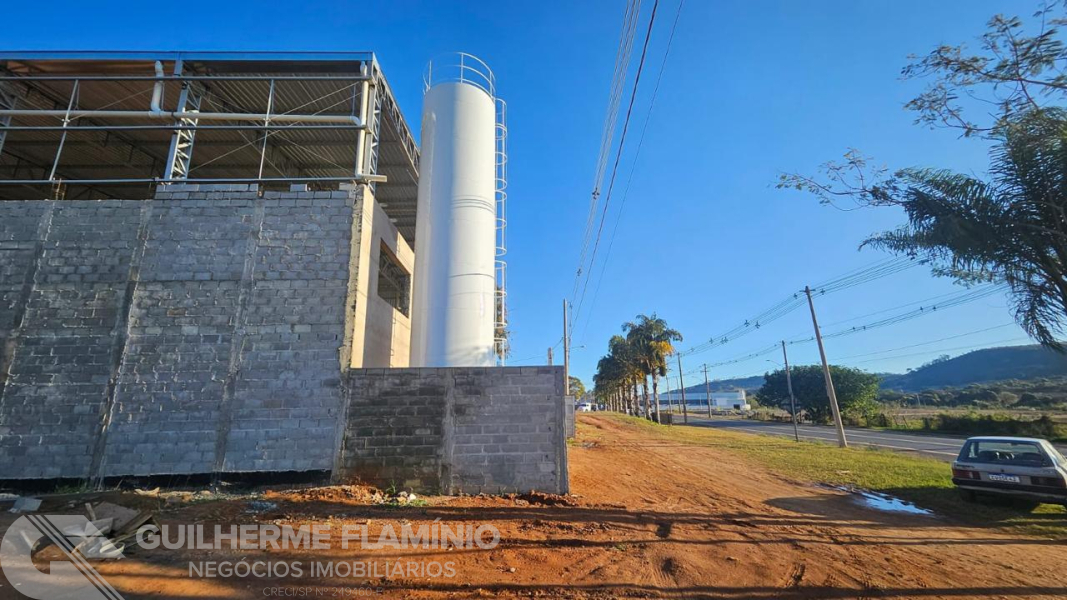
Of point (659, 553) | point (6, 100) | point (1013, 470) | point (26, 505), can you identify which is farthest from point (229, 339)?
point (1013, 470)

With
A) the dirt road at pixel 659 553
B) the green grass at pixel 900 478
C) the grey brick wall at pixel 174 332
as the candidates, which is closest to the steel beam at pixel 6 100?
the grey brick wall at pixel 174 332

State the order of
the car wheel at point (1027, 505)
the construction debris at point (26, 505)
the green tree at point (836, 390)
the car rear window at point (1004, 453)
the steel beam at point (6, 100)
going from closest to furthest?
the construction debris at point (26, 505) → the car rear window at point (1004, 453) → the car wheel at point (1027, 505) → the steel beam at point (6, 100) → the green tree at point (836, 390)

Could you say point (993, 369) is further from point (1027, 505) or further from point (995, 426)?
point (1027, 505)

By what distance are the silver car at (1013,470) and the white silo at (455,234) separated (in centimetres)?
1057

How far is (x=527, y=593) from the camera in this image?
468cm

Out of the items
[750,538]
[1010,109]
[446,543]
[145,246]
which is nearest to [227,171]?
[145,246]

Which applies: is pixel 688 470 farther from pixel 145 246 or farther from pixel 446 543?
pixel 145 246

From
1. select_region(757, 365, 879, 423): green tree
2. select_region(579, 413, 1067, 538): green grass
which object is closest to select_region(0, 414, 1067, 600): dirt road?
select_region(579, 413, 1067, 538): green grass

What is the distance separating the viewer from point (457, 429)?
901cm

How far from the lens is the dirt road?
482 cm

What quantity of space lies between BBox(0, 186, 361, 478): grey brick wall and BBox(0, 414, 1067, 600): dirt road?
1.80 meters

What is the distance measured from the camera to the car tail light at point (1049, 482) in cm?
773

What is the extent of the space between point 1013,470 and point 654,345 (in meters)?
31.6

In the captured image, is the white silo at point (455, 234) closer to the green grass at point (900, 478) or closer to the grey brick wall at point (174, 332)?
the grey brick wall at point (174, 332)
